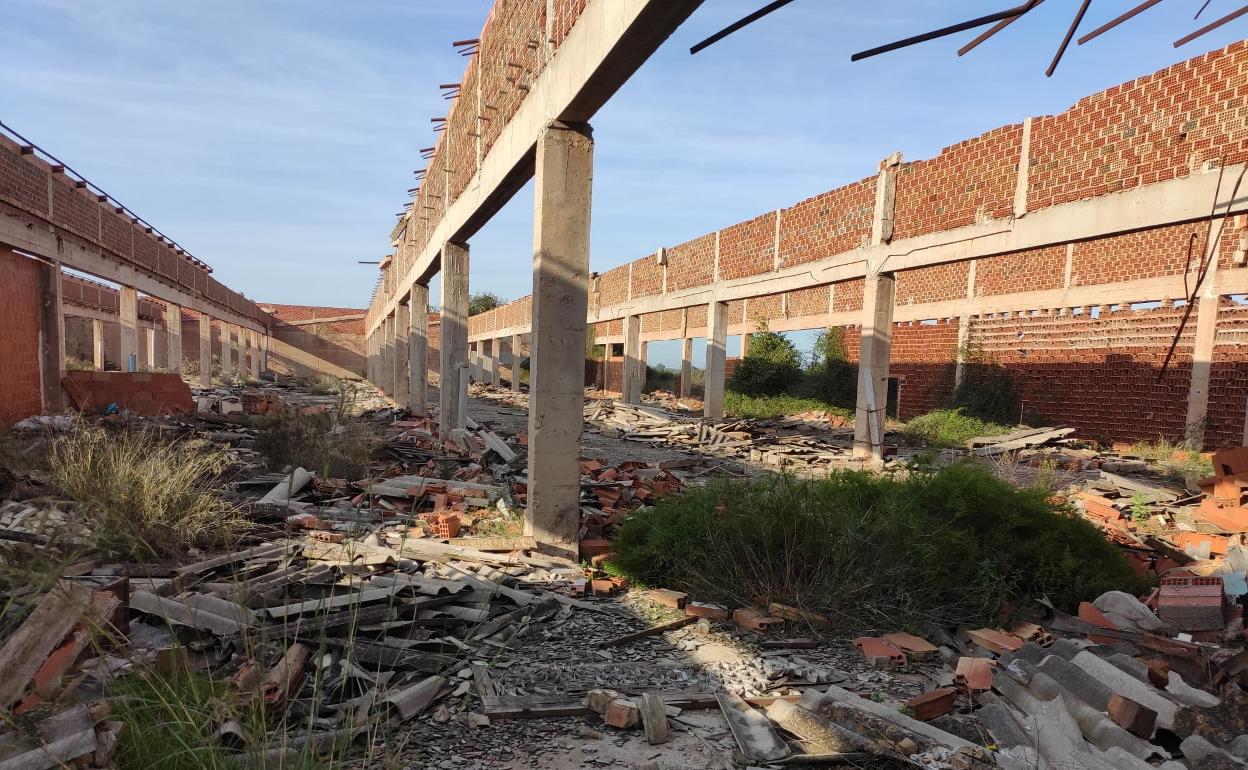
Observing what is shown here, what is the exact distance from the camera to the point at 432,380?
143 feet

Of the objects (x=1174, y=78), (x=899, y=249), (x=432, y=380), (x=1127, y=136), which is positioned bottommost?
(x=432, y=380)

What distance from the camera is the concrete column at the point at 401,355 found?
21.9 meters

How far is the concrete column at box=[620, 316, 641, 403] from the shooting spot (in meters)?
26.0

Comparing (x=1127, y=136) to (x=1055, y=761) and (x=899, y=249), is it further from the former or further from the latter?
(x=1055, y=761)

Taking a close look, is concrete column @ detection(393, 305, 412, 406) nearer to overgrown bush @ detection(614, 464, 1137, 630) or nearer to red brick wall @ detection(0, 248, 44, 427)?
red brick wall @ detection(0, 248, 44, 427)

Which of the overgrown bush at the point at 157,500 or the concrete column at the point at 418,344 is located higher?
the concrete column at the point at 418,344

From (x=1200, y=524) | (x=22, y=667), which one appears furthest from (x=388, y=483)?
(x=1200, y=524)

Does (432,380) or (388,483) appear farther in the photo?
(432,380)

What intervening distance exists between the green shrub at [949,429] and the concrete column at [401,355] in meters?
14.1

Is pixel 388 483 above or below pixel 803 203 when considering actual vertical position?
below

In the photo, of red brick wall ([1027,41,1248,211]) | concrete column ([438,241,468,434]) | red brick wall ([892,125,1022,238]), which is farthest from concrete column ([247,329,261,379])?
red brick wall ([1027,41,1248,211])

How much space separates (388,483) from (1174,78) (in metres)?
10.5

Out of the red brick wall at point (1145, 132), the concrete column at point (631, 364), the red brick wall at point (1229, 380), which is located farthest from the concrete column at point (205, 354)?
the red brick wall at point (1229, 380)

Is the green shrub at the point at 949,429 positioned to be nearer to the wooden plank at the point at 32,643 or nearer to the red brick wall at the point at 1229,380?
the red brick wall at the point at 1229,380
